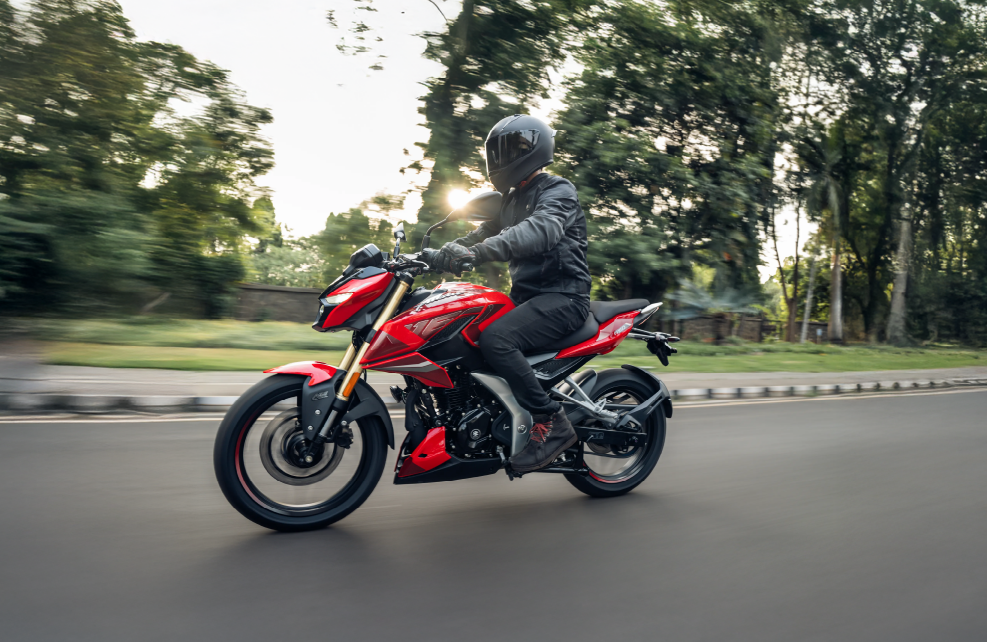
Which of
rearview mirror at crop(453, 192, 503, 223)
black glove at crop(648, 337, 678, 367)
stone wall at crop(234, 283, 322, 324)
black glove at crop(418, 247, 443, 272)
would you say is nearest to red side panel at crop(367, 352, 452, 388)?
black glove at crop(418, 247, 443, 272)

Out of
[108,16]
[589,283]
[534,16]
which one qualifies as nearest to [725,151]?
[534,16]

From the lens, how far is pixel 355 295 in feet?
11.1

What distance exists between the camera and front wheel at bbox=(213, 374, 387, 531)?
328 centimetres

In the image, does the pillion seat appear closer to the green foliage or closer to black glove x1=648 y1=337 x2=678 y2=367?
black glove x1=648 y1=337 x2=678 y2=367

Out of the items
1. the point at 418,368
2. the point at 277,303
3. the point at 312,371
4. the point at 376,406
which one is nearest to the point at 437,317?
the point at 418,368

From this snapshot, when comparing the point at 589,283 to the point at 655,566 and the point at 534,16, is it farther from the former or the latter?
the point at 534,16

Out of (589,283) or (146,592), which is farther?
(589,283)

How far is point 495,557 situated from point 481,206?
5.65ft

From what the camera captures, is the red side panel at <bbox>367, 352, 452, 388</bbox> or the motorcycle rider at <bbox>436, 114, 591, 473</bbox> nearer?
the red side panel at <bbox>367, 352, 452, 388</bbox>

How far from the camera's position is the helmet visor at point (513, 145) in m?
3.79

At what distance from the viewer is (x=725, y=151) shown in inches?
754

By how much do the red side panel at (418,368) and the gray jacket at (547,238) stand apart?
62 centimetres

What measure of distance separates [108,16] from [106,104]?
153 centimetres

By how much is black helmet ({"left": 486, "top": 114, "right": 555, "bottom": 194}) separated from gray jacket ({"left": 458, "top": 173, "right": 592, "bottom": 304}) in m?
0.11
